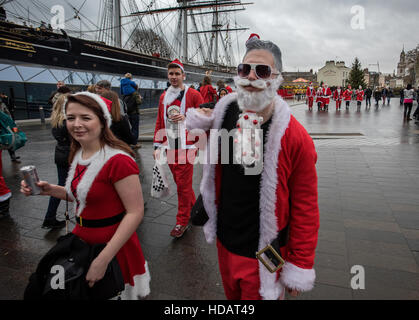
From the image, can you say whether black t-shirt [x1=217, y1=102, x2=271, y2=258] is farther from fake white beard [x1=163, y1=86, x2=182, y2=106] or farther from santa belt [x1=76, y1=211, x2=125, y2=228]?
fake white beard [x1=163, y1=86, x2=182, y2=106]

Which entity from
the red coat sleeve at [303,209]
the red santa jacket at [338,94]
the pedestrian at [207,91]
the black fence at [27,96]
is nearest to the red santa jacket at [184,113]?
the red coat sleeve at [303,209]

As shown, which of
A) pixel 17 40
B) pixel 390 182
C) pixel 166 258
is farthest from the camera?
pixel 17 40

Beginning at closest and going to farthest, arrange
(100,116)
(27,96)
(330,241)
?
1. (100,116)
2. (330,241)
3. (27,96)

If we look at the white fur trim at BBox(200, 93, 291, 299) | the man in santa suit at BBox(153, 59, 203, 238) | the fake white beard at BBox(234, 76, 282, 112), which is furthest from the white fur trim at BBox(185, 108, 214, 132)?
the man in santa suit at BBox(153, 59, 203, 238)

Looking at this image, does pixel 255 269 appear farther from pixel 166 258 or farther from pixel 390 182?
pixel 390 182

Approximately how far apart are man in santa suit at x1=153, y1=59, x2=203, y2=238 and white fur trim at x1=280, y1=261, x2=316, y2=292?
2.20 m

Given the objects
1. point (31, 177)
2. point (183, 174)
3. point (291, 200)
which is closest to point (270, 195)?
point (291, 200)

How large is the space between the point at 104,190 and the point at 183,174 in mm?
1921

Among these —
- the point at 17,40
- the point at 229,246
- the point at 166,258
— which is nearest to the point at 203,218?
the point at 229,246

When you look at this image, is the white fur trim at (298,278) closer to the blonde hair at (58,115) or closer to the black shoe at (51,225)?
the blonde hair at (58,115)

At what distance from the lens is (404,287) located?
245cm

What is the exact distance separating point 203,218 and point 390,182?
16.4ft

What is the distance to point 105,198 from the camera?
5.53 ft

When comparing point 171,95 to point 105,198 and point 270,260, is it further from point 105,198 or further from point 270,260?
point 270,260
